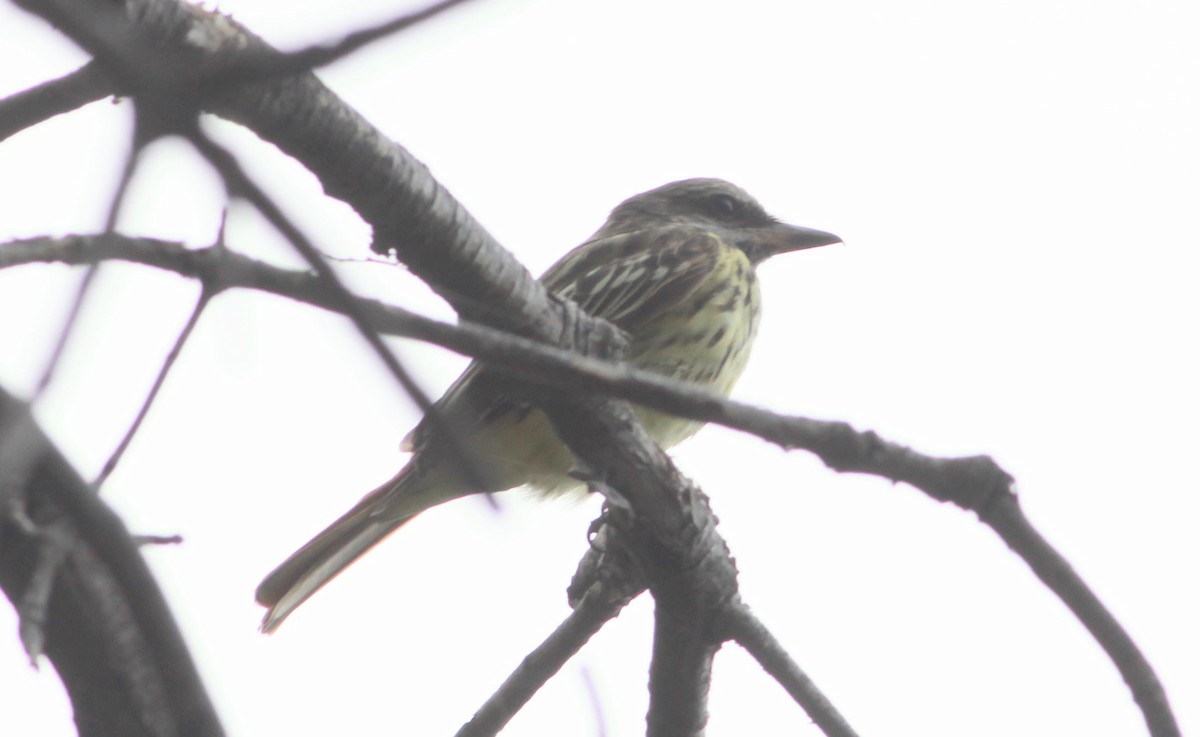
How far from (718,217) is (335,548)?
3.08m

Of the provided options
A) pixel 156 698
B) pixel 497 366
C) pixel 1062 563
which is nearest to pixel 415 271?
pixel 497 366

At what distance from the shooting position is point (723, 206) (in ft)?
26.7

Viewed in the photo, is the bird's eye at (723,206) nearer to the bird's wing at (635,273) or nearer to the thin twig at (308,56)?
the bird's wing at (635,273)

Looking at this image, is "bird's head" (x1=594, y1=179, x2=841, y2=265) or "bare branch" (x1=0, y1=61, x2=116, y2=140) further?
"bird's head" (x1=594, y1=179, x2=841, y2=265)

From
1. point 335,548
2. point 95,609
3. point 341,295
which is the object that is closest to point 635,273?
point 335,548

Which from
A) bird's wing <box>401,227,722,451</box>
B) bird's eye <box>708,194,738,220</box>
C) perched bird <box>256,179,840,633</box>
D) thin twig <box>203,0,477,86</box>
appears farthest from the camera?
bird's eye <box>708,194,738,220</box>

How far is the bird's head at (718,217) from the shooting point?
25.4 ft

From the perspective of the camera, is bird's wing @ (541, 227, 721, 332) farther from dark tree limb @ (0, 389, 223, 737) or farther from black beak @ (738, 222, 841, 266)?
dark tree limb @ (0, 389, 223, 737)

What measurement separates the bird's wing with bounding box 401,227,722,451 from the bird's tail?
0.67m

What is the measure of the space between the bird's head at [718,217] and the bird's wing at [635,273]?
0.56 metres

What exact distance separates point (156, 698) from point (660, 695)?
2245 millimetres

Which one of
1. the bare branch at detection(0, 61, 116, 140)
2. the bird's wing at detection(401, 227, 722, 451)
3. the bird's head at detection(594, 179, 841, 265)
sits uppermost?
the bird's head at detection(594, 179, 841, 265)

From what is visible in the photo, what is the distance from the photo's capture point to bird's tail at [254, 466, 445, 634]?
242 inches

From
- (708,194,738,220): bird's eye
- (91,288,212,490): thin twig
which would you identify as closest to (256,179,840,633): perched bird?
(708,194,738,220): bird's eye
